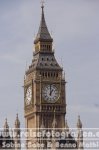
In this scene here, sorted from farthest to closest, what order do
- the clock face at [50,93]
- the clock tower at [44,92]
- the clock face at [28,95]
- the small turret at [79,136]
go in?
the clock face at [28,95] → the clock face at [50,93] → the clock tower at [44,92] → the small turret at [79,136]

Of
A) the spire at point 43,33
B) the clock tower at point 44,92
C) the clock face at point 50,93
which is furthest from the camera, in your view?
the spire at point 43,33

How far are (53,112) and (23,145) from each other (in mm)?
10148

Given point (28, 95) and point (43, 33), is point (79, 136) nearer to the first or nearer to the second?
point (28, 95)

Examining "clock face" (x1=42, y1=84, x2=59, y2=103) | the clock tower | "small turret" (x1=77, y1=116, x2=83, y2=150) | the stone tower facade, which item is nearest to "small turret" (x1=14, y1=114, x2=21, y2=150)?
the stone tower facade

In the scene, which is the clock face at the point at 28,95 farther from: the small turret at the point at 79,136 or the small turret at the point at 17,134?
the small turret at the point at 79,136

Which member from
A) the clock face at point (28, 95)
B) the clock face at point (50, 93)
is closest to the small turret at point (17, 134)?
the clock face at point (50, 93)

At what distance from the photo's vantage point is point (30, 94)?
133 metres

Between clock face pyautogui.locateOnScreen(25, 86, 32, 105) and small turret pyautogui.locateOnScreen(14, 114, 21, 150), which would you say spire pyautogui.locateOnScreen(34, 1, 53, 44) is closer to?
clock face pyautogui.locateOnScreen(25, 86, 32, 105)

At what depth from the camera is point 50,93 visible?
435 feet

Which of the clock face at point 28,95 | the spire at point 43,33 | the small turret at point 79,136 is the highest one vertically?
the spire at point 43,33

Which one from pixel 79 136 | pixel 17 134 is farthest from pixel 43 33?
pixel 79 136

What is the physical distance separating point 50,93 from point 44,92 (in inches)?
43.5

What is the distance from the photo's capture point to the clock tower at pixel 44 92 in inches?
5177

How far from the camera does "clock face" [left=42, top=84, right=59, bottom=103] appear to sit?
132 m
